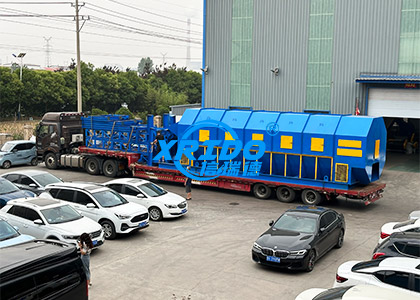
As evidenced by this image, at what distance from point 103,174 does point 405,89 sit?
666 inches

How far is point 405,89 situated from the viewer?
28453 mm

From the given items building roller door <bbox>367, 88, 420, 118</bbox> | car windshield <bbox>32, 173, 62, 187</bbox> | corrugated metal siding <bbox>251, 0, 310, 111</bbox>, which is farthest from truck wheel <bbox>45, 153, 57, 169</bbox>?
building roller door <bbox>367, 88, 420, 118</bbox>

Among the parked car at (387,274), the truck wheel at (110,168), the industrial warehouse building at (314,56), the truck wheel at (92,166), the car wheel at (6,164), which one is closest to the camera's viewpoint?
the parked car at (387,274)

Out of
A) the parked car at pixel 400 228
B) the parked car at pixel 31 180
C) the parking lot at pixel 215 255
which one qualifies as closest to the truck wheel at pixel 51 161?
the parked car at pixel 31 180

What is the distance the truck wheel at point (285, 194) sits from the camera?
72.2 feet

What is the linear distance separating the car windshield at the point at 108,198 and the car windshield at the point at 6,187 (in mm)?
4173

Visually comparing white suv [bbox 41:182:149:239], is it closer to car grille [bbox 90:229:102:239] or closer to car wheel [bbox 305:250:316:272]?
car grille [bbox 90:229:102:239]

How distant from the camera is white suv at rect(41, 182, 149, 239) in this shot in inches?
642

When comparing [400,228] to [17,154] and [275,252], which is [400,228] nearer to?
[275,252]

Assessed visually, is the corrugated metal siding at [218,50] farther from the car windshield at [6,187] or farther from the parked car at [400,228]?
the parked car at [400,228]

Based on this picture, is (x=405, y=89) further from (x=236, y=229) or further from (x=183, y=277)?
(x=183, y=277)

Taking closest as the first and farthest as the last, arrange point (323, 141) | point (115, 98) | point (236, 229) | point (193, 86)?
point (236, 229) < point (323, 141) < point (115, 98) < point (193, 86)

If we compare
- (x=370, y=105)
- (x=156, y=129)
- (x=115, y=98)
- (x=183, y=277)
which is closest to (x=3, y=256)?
(x=183, y=277)

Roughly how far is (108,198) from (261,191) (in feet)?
26.7
